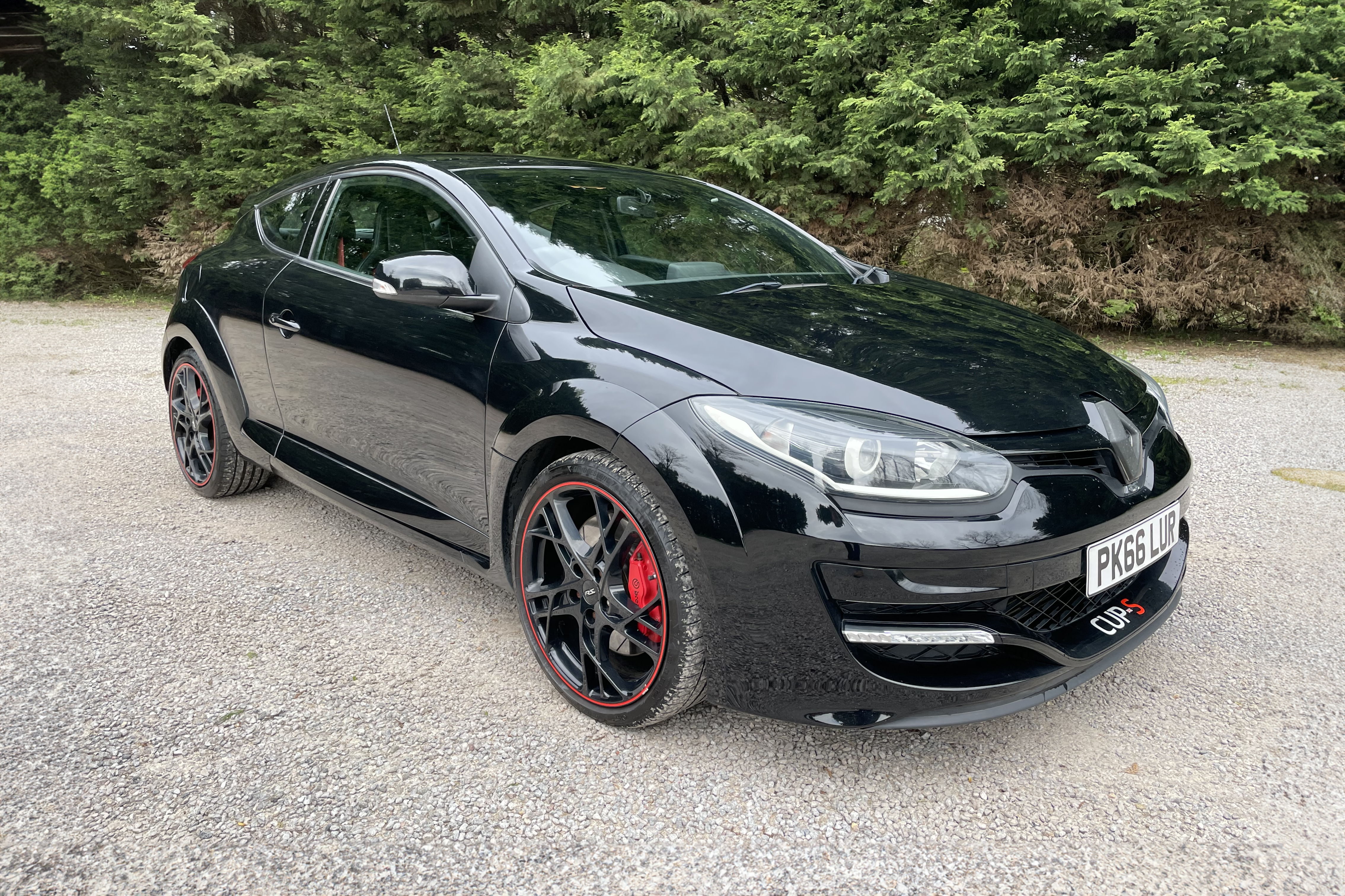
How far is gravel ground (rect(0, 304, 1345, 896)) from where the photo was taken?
6.19ft

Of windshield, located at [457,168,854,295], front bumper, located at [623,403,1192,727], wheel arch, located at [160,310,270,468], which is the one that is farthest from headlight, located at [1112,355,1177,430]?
wheel arch, located at [160,310,270,468]

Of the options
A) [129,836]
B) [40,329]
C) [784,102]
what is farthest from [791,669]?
[40,329]

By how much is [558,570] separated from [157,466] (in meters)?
3.27

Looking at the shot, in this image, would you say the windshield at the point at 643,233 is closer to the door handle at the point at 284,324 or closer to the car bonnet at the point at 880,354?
the car bonnet at the point at 880,354

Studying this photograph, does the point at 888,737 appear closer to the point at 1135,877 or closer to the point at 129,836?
the point at 1135,877

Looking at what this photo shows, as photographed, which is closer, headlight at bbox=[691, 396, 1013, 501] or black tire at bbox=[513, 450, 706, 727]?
headlight at bbox=[691, 396, 1013, 501]

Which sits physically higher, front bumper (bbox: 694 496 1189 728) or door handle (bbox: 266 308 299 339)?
door handle (bbox: 266 308 299 339)

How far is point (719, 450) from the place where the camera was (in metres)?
2.01

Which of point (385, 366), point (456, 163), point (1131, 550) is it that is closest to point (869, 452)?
point (1131, 550)

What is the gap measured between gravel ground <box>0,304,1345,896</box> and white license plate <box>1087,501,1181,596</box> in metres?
0.46

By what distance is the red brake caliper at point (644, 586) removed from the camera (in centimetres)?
219

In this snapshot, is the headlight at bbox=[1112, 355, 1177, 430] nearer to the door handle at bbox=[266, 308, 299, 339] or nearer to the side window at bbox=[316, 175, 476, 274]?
the side window at bbox=[316, 175, 476, 274]

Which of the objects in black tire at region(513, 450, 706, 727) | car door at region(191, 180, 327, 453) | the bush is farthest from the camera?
the bush

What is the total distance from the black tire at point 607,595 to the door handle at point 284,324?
4.53 ft
